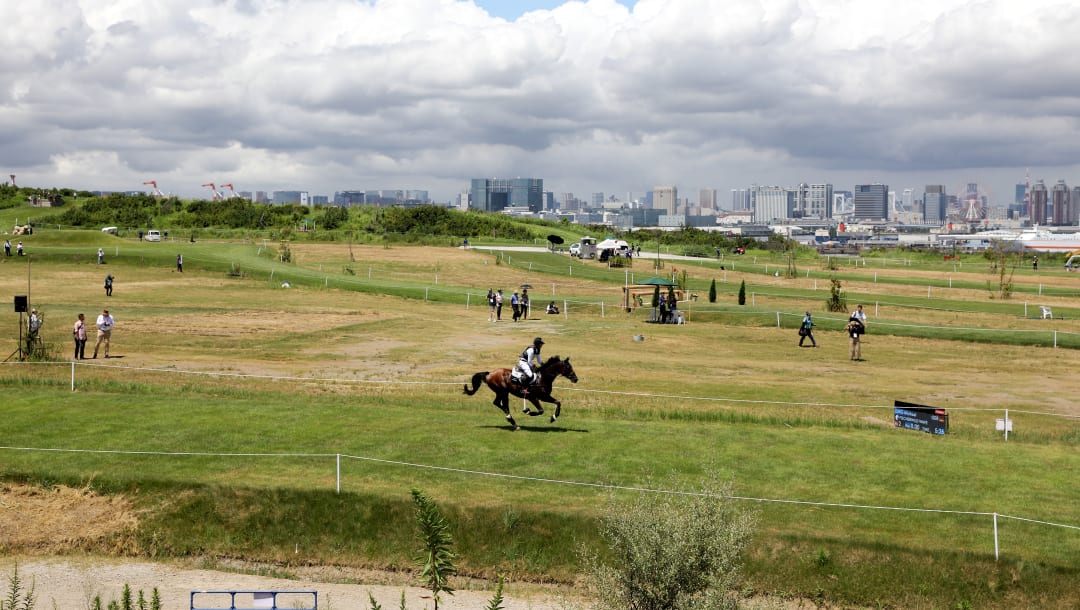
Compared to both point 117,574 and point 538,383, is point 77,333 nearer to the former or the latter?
point 117,574

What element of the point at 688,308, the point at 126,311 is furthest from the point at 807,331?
the point at 126,311

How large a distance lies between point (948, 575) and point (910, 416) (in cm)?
1132

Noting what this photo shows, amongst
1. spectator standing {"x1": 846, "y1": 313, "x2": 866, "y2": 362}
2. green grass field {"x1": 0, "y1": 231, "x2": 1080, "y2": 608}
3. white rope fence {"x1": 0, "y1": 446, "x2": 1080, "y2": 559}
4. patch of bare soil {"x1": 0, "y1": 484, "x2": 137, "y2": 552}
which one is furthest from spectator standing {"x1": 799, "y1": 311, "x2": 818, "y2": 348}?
patch of bare soil {"x1": 0, "y1": 484, "x2": 137, "y2": 552}

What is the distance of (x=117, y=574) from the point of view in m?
19.6

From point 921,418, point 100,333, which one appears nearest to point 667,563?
point 921,418

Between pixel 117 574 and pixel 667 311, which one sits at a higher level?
pixel 667 311

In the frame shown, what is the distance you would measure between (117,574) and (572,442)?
11.6 m

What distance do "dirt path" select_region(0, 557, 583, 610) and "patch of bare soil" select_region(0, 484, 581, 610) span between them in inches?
0.8

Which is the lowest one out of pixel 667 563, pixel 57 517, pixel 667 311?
pixel 57 517

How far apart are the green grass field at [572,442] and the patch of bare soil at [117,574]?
453mm

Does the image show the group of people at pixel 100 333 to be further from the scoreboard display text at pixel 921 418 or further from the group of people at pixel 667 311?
the group of people at pixel 667 311

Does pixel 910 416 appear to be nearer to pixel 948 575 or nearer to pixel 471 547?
pixel 948 575

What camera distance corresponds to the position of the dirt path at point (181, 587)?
18.3 m

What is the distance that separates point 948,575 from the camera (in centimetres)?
1834
